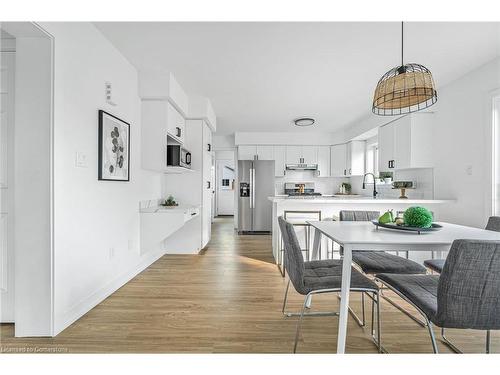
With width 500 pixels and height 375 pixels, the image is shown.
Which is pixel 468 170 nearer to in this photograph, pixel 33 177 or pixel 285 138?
pixel 285 138

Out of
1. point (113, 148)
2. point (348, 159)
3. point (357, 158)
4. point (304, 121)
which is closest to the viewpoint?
point (113, 148)

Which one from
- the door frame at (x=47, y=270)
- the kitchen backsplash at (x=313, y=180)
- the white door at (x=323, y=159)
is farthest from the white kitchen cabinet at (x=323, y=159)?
the door frame at (x=47, y=270)

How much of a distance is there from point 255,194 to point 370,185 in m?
2.46

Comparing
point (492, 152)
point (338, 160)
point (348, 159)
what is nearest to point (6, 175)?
point (492, 152)

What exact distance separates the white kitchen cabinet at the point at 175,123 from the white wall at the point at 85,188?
0.53 meters

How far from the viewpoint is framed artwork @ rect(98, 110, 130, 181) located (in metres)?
2.50

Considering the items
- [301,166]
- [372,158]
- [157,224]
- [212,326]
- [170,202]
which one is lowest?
[212,326]

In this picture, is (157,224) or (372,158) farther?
(372,158)

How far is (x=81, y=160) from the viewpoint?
87.6 inches

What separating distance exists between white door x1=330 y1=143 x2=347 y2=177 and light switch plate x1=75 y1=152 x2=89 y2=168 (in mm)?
5432

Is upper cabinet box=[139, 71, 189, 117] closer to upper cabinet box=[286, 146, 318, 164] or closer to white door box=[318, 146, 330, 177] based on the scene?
upper cabinet box=[286, 146, 318, 164]
